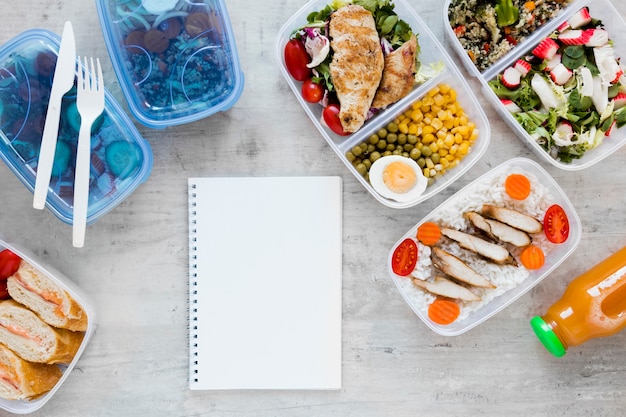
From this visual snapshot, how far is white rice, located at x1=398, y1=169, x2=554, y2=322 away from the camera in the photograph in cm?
152

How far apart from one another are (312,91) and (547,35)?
664 millimetres

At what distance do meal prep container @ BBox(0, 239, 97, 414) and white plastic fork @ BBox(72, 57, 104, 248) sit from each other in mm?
167

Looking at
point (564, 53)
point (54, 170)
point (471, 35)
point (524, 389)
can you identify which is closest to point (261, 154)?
point (54, 170)

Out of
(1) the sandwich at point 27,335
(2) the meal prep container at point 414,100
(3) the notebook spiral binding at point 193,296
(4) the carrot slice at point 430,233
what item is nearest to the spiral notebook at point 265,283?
(3) the notebook spiral binding at point 193,296

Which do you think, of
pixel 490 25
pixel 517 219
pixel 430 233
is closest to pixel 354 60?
pixel 490 25

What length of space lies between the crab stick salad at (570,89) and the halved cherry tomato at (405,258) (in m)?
0.44

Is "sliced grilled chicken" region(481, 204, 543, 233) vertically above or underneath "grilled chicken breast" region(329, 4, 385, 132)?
underneath

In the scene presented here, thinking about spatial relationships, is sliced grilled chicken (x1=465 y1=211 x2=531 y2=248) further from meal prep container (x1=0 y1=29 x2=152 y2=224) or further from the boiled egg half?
meal prep container (x1=0 y1=29 x2=152 y2=224)

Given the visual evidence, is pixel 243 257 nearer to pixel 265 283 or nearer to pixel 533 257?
pixel 265 283

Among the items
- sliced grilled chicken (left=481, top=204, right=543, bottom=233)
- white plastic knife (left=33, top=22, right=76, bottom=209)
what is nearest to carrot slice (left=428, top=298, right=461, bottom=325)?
sliced grilled chicken (left=481, top=204, right=543, bottom=233)

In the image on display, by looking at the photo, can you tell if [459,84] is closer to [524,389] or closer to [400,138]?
[400,138]

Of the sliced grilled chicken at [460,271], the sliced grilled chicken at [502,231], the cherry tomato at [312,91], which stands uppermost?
the cherry tomato at [312,91]

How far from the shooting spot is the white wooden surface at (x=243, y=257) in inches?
63.6

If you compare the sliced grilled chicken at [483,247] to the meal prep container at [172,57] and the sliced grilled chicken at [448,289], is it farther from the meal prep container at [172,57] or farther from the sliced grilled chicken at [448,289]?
the meal prep container at [172,57]
